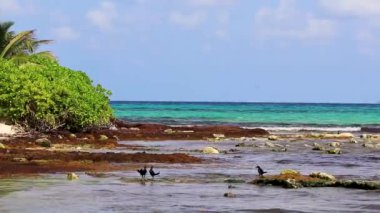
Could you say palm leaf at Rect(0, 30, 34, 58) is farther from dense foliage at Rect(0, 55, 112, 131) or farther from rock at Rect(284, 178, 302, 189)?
rock at Rect(284, 178, 302, 189)

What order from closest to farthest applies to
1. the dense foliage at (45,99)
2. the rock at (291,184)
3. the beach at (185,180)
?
the beach at (185,180), the rock at (291,184), the dense foliage at (45,99)

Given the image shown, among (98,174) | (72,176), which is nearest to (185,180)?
(98,174)

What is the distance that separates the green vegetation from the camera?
1606 inches

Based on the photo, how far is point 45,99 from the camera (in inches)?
1602

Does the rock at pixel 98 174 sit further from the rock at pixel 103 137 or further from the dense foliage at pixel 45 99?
the rock at pixel 103 137

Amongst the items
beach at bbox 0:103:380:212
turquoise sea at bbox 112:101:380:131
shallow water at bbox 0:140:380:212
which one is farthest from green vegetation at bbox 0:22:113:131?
shallow water at bbox 0:140:380:212

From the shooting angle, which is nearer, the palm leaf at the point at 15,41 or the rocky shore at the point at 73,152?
the rocky shore at the point at 73,152

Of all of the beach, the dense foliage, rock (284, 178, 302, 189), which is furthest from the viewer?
the dense foliage

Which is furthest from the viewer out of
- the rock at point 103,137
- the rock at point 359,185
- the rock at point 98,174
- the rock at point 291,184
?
the rock at point 103,137

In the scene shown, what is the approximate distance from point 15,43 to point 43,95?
773cm

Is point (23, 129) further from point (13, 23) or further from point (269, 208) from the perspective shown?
point (269, 208)

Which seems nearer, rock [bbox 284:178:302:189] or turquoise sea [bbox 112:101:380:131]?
rock [bbox 284:178:302:189]

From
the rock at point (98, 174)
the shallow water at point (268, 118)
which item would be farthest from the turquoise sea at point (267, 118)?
the rock at point (98, 174)

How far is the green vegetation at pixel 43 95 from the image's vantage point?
134 feet
